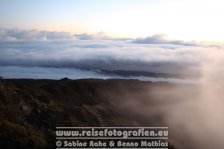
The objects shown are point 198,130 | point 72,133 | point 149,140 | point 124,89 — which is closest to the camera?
point 72,133

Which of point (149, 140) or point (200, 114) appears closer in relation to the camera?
point (149, 140)

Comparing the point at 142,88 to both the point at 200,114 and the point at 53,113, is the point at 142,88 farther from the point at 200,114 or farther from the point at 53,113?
the point at 53,113

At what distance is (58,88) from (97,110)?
41.2 ft

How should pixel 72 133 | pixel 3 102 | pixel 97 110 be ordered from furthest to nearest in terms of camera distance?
pixel 97 110
pixel 3 102
pixel 72 133

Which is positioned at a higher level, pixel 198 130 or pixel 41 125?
pixel 41 125

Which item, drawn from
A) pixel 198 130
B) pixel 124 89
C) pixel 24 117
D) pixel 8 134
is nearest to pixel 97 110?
pixel 198 130

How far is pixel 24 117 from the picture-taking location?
19.3m

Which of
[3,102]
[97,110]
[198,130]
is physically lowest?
[198,130]

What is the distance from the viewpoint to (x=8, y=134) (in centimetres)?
1504

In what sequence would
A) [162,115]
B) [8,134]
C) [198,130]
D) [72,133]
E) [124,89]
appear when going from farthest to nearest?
[124,89], [162,115], [198,130], [72,133], [8,134]

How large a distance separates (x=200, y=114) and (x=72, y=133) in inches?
1756

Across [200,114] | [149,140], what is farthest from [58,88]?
[149,140]

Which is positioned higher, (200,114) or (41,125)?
(41,125)

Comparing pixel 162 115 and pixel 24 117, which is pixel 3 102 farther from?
pixel 162 115
